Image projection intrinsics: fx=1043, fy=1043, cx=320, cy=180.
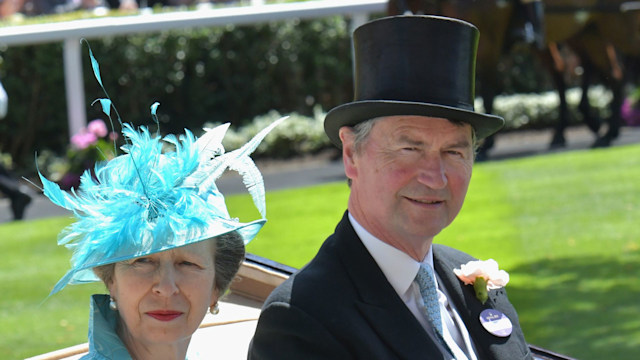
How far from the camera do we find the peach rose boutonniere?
289 centimetres

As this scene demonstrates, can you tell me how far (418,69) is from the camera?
106 inches

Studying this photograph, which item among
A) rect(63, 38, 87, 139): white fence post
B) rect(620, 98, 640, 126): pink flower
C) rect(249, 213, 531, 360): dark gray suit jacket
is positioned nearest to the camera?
rect(249, 213, 531, 360): dark gray suit jacket

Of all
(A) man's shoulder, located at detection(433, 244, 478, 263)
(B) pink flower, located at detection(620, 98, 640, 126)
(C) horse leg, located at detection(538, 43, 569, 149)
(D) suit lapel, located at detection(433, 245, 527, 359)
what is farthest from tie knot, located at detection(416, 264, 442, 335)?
(B) pink flower, located at detection(620, 98, 640, 126)

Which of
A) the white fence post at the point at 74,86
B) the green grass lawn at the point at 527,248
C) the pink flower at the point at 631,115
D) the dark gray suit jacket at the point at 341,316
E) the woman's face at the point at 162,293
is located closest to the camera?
the dark gray suit jacket at the point at 341,316

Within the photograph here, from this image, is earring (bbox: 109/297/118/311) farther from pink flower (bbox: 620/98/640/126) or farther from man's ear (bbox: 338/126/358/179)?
pink flower (bbox: 620/98/640/126)

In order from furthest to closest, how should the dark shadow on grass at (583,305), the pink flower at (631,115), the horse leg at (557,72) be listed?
the pink flower at (631,115) → the horse leg at (557,72) → the dark shadow on grass at (583,305)

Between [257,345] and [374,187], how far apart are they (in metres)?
0.50

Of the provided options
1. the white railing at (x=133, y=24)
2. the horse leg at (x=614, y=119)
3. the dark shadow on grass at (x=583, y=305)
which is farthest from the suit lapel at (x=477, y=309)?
the horse leg at (x=614, y=119)

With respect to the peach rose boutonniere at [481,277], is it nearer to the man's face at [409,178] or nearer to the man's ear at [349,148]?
the man's face at [409,178]

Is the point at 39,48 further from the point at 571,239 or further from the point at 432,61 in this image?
the point at 432,61

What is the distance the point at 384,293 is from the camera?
259 cm

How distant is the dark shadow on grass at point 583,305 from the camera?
5555 millimetres

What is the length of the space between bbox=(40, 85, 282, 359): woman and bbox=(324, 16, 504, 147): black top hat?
32cm

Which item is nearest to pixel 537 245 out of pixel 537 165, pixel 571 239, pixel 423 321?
pixel 571 239
